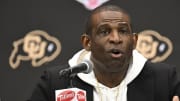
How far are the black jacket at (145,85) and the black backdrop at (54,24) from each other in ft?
3.04

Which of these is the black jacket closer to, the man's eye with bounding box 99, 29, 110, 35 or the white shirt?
the white shirt

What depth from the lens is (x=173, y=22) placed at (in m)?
3.12

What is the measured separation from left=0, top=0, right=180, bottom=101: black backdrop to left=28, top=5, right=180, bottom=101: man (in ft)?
3.00

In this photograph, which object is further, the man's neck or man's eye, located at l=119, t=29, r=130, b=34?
the man's neck

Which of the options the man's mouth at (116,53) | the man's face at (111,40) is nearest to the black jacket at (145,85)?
the man's face at (111,40)

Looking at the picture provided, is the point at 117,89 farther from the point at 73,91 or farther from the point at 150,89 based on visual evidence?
the point at 73,91

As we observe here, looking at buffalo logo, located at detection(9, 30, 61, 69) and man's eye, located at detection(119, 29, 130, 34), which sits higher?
man's eye, located at detection(119, 29, 130, 34)

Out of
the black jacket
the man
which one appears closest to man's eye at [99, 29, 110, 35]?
the man

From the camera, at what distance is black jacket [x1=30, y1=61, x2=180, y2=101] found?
2.13 m

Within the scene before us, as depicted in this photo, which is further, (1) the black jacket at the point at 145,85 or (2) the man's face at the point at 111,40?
(1) the black jacket at the point at 145,85

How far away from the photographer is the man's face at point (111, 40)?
198cm

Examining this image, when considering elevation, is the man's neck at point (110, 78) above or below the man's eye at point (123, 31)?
below

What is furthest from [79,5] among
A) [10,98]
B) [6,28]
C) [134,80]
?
[134,80]

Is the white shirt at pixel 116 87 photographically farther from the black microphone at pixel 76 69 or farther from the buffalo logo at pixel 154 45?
the buffalo logo at pixel 154 45
